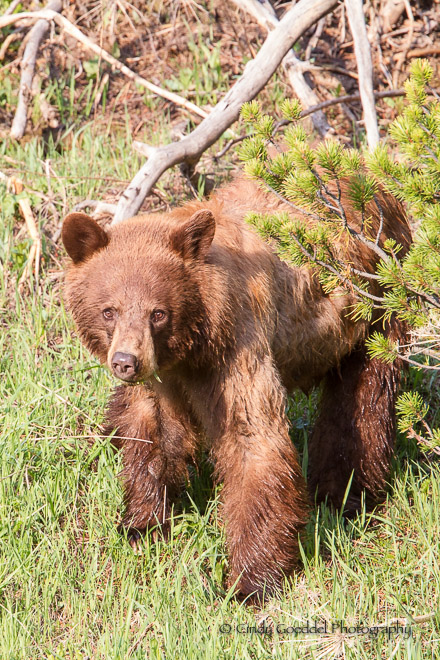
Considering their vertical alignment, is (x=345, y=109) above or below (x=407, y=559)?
above

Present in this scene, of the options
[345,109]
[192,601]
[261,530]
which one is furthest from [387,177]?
[345,109]

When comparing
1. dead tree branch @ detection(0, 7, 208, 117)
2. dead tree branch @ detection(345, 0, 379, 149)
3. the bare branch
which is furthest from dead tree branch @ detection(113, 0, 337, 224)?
the bare branch

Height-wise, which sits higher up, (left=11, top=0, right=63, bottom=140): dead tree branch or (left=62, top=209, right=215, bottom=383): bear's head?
(left=11, top=0, right=63, bottom=140): dead tree branch

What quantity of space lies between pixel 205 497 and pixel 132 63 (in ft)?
17.7

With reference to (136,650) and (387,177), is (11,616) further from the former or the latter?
(387,177)

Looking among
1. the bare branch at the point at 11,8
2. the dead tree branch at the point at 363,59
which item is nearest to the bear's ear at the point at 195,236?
the dead tree branch at the point at 363,59

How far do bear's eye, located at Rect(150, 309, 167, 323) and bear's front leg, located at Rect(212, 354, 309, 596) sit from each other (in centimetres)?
50

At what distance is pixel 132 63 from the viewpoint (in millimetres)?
9031

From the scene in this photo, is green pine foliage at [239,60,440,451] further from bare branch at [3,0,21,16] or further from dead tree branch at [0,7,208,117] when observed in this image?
bare branch at [3,0,21,16]

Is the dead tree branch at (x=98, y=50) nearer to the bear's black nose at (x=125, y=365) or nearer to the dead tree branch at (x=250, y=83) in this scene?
the dead tree branch at (x=250, y=83)

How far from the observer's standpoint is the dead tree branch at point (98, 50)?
25.6ft

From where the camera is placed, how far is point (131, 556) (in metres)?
4.67

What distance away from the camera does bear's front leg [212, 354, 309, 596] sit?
4344mm

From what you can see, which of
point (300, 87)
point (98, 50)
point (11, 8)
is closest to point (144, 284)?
point (300, 87)
